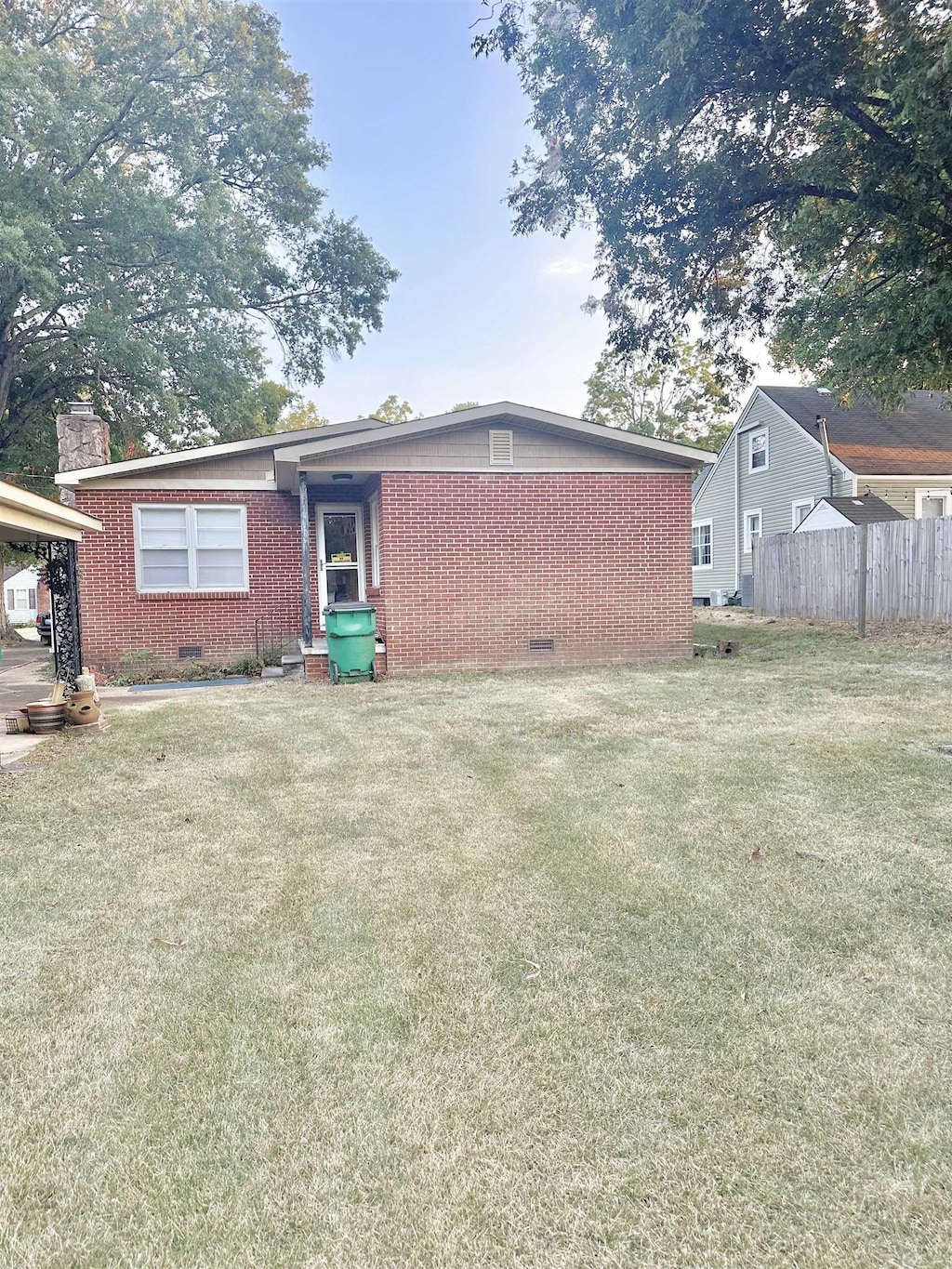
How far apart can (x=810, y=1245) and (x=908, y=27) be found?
779cm

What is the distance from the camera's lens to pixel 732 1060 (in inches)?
84.4

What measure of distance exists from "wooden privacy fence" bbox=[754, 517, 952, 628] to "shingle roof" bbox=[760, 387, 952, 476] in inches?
193

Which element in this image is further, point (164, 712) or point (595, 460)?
point (595, 460)

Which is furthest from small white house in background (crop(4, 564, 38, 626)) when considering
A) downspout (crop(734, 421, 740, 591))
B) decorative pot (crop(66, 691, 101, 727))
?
decorative pot (crop(66, 691, 101, 727))

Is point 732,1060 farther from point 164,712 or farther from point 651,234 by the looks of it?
point 651,234

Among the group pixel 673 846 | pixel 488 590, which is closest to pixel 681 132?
pixel 488 590

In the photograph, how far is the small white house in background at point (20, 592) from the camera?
155 feet

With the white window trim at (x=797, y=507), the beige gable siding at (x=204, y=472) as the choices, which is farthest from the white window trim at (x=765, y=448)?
the beige gable siding at (x=204, y=472)

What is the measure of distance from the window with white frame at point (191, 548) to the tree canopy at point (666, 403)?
30.4 m

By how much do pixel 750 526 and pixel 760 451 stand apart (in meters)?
2.58

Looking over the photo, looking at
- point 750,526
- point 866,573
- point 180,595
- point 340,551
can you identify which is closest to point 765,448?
point 750,526

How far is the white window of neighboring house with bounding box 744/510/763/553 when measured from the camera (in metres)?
24.0

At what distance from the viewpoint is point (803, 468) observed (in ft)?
70.5

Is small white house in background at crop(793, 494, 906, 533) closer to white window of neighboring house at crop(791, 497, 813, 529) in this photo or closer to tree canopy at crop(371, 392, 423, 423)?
white window of neighboring house at crop(791, 497, 813, 529)
